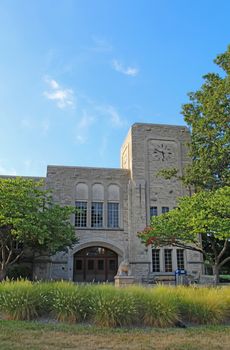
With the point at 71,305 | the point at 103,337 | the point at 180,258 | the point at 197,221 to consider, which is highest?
the point at 197,221

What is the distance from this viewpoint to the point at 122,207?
28078 millimetres

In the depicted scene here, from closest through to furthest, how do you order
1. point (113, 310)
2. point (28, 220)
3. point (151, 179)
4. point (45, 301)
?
point (113, 310) → point (45, 301) → point (28, 220) → point (151, 179)

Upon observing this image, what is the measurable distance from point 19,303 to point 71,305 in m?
1.44

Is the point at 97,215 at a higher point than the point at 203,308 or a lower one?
higher

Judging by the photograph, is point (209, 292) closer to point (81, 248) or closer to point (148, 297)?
point (148, 297)

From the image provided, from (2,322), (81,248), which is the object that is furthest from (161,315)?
(81,248)

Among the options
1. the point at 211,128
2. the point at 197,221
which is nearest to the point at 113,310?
the point at 197,221

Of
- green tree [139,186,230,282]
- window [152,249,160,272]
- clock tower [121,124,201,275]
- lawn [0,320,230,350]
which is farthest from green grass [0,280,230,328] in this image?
window [152,249,160,272]

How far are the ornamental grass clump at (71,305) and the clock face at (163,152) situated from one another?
68.6ft

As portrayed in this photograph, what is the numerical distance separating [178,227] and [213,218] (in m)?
2.26

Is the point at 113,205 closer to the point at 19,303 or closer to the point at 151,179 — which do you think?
the point at 151,179

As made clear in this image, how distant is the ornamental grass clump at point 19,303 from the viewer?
9.18 meters

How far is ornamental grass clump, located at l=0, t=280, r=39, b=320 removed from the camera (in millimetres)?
9180

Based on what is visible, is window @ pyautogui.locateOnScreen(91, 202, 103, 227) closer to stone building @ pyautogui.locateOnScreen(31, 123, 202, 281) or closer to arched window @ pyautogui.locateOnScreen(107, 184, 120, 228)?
stone building @ pyautogui.locateOnScreen(31, 123, 202, 281)
